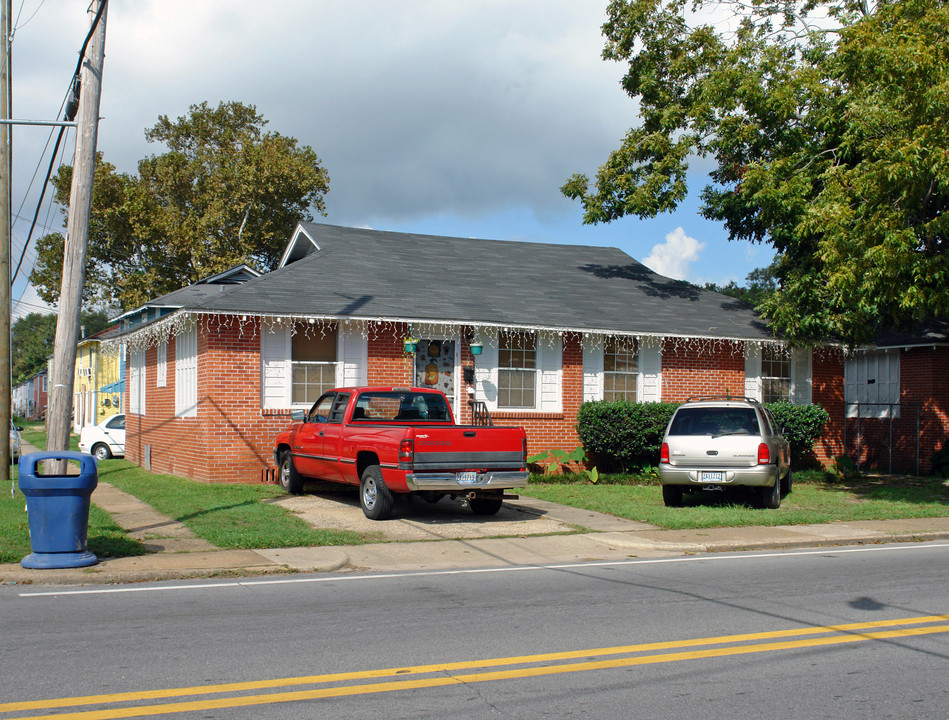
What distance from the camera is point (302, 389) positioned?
17.9 meters

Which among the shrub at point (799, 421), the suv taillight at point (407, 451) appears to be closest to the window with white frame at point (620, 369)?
the shrub at point (799, 421)

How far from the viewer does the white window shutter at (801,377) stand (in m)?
22.2

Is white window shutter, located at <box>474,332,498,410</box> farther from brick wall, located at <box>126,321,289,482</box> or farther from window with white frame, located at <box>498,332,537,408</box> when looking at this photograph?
brick wall, located at <box>126,321,289,482</box>

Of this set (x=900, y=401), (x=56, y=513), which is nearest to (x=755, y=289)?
(x=900, y=401)

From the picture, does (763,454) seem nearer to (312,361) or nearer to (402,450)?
(402,450)

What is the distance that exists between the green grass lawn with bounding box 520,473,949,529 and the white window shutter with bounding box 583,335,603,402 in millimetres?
2220

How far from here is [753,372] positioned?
71.5 feet

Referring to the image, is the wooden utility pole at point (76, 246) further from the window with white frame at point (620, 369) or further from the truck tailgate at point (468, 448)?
the window with white frame at point (620, 369)

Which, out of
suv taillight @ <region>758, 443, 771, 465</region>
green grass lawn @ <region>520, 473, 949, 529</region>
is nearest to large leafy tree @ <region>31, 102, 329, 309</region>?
green grass lawn @ <region>520, 473, 949, 529</region>

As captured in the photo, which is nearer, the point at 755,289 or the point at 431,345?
the point at 431,345

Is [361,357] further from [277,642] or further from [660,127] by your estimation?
[277,642]

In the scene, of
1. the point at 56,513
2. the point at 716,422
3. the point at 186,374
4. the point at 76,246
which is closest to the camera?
the point at 56,513

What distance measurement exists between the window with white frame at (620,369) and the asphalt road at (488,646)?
1083 centimetres

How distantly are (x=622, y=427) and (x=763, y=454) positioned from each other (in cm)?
498
